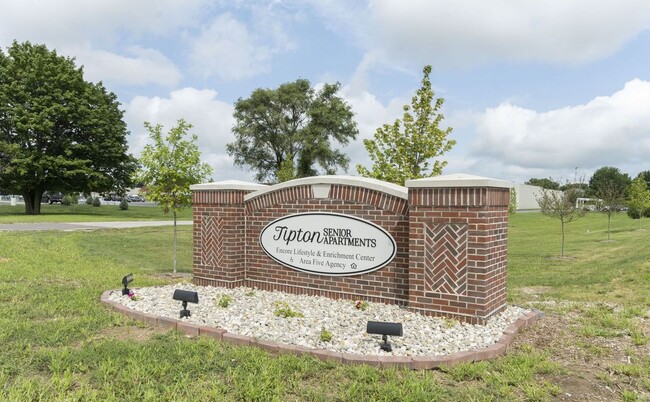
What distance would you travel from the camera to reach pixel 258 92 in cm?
4119

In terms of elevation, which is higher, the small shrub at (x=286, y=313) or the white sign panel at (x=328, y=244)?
the white sign panel at (x=328, y=244)

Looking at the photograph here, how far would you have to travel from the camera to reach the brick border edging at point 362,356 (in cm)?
389

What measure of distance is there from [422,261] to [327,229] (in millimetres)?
1516

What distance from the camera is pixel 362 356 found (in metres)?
3.98

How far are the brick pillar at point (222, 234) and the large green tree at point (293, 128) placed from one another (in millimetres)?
32646

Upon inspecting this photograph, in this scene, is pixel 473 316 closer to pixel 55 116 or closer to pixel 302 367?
pixel 302 367

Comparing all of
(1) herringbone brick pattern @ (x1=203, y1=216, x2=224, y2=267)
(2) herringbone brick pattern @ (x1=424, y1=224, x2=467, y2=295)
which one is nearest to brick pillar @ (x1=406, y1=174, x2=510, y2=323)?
(2) herringbone brick pattern @ (x1=424, y1=224, x2=467, y2=295)

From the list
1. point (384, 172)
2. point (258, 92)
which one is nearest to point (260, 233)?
point (384, 172)

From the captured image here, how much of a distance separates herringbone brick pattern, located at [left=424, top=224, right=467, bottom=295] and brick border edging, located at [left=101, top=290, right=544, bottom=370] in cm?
72

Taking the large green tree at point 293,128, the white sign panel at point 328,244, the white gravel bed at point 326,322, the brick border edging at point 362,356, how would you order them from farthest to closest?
the large green tree at point 293,128, the white sign panel at point 328,244, the white gravel bed at point 326,322, the brick border edging at point 362,356

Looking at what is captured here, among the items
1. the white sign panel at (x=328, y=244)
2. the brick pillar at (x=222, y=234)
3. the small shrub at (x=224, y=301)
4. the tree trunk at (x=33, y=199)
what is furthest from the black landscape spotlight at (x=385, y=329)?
the tree trunk at (x=33, y=199)

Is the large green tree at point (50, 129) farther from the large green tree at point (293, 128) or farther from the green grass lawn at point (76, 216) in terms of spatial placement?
the large green tree at point (293, 128)

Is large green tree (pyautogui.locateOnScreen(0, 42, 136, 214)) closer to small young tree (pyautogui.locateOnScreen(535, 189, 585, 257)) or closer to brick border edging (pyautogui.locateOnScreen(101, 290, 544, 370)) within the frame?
small young tree (pyautogui.locateOnScreen(535, 189, 585, 257))

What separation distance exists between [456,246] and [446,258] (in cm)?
18
